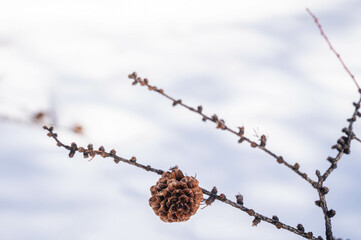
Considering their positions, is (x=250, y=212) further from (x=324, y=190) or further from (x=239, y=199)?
(x=324, y=190)

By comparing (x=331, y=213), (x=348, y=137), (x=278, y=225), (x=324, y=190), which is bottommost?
(x=278, y=225)

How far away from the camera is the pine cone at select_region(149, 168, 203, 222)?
3139mm

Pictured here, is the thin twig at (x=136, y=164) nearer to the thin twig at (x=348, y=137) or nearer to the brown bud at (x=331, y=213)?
the brown bud at (x=331, y=213)

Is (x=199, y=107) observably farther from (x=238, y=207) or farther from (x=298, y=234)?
(x=298, y=234)

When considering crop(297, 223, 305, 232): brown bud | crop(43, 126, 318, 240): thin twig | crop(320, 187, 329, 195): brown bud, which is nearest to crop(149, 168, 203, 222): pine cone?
crop(43, 126, 318, 240): thin twig

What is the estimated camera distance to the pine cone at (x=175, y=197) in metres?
3.14

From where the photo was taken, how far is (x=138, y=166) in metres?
3.27

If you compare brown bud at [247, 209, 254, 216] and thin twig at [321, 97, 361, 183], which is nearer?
thin twig at [321, 97, 361, 183]

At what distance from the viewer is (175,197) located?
315 centimetres

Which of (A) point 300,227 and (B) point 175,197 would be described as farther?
(A) point 300,227

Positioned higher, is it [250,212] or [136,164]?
[136,164]

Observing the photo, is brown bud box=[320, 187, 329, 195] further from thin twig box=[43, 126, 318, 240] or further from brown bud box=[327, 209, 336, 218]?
thin twig box=[43, 126, 318, 240]

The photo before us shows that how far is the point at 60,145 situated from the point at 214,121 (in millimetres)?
1284

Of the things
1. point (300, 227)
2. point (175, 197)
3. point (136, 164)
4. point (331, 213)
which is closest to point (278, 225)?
point (300, 227)
